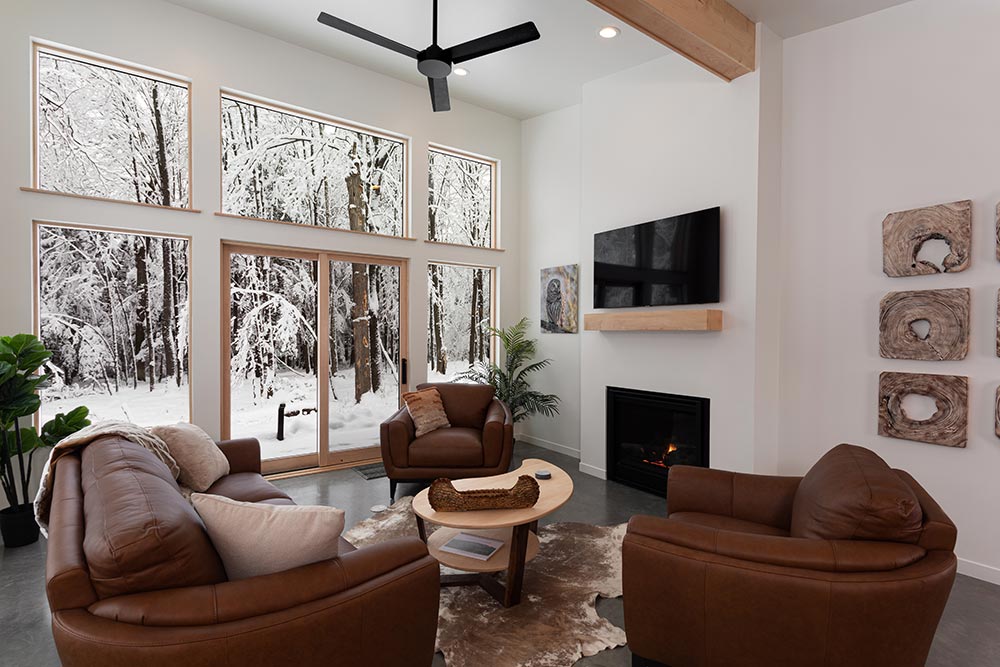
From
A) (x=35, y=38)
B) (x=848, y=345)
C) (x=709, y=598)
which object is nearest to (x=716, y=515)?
(x=709, y=598)

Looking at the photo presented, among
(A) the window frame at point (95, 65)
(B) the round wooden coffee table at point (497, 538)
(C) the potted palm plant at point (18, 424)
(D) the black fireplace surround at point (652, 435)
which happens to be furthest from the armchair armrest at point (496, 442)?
(A) the window frame at point (95, 65)

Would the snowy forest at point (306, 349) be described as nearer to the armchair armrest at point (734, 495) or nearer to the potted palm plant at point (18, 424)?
the potted palm plant at point (18, 424)

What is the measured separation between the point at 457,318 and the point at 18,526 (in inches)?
153

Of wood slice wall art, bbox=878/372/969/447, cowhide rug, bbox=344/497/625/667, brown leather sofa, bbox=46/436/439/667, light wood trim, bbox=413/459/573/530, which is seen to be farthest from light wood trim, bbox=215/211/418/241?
wood slice wall art, bbox=878/372/969/447

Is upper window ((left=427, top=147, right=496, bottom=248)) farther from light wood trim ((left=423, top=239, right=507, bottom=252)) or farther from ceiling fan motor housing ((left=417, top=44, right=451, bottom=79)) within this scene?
ceiling fan motor housing ((left=417, top=44, right=451, bottom=79))

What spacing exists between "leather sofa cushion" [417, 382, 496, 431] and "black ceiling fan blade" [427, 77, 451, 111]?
2.42 m

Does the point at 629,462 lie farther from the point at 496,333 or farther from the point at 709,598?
the point at 709,598

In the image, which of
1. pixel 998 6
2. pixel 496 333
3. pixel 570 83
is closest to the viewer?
pixel 998 6

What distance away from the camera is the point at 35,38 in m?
3.44

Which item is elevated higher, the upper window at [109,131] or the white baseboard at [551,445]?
the upper window at [109,131]

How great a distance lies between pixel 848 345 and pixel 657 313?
1278 mm

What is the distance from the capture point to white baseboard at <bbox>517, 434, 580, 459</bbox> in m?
5.43

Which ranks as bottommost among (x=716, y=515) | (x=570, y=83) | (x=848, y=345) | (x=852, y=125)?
(x=716, y=515)

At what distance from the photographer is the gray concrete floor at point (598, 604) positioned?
85.4 inches
